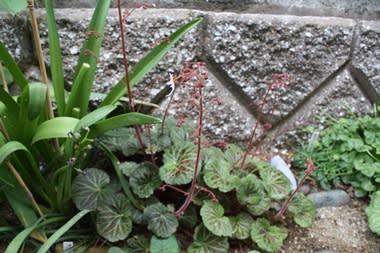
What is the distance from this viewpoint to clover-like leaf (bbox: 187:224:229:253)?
117 centimetres

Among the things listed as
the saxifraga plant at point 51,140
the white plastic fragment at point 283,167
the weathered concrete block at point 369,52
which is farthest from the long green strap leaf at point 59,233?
the weathered concrete block at point 369,52

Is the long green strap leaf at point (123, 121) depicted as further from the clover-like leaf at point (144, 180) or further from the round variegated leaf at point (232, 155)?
the round variegated leaf at point (232, 155)

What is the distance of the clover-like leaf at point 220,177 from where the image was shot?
122 cm

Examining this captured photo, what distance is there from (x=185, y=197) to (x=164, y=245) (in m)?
0.19

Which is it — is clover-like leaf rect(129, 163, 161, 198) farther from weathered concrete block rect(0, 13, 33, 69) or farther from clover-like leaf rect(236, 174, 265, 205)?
weathered concrete block rect(0, 13, 33, 69)

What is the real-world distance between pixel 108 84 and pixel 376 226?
92 cm

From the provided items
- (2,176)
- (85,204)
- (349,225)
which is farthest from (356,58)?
(2,176)

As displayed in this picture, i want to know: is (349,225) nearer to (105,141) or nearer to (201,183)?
(201,183)

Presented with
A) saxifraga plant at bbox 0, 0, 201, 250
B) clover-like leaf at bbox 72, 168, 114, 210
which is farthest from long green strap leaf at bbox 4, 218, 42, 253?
clover-like leaf at bbox 72, 168, 114, 210

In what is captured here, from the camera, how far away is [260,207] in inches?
49.7

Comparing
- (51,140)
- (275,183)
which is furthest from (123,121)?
(275,183)

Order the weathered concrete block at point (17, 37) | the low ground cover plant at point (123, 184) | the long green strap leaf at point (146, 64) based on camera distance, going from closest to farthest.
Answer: the low ground cover plant at point (123, 184) → the long green strap leaf at point (146, 64) → the weathered concrete block at point (17, 37)

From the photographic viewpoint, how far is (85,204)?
1169 mm

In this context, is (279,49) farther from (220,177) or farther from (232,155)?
(220,177)
